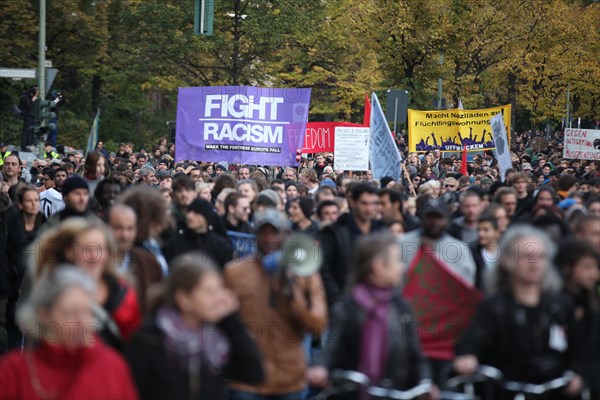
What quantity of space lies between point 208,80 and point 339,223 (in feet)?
109

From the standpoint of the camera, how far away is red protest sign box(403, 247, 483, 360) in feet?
24.6

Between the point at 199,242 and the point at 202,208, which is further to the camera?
the point at 202,208

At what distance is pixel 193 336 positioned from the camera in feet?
18.2

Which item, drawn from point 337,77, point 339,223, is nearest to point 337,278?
point 339,223

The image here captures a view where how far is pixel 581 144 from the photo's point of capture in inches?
1081

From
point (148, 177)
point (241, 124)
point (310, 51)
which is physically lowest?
point (148, 177)

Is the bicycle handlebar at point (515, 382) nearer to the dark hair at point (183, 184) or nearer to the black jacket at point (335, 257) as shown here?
the black jacket at point (335, 257)

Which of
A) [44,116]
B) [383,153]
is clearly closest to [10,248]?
[383,153]

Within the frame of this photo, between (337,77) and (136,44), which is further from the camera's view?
(337,77)

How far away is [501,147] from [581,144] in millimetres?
8439

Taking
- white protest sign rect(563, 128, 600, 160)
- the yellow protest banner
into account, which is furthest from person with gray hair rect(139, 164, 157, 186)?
white protest sign rect(563, 128, 600, 160)

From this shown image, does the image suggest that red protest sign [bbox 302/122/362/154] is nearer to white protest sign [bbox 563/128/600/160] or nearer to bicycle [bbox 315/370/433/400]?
white protest sign [bbox 563/128/600/160]

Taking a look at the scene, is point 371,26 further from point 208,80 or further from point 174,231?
point 174,231

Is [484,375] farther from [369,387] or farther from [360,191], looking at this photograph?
[360,191]
